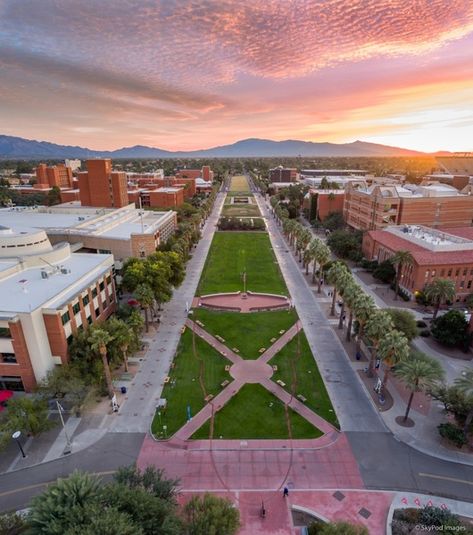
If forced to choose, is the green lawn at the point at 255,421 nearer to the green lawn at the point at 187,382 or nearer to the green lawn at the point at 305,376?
the green lawn at the point at 305,376

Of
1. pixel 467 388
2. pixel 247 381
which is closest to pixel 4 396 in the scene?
pixel 247 381

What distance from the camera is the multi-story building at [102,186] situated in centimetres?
10762

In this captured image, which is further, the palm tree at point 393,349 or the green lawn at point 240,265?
the green lawn at point 240,265

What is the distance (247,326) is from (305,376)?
14594 millimetres

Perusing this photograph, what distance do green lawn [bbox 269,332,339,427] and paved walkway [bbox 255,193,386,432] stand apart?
29.9 inches

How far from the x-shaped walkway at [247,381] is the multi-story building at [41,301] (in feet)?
53.5

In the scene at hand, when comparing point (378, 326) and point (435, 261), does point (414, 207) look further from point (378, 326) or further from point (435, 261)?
point (378, 326)

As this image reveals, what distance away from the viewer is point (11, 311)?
1474 inches

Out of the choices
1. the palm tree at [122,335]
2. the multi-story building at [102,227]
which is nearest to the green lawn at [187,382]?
the palm tree at [122,335]

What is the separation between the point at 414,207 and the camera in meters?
94.6

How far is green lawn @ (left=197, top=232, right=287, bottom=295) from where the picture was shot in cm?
7119

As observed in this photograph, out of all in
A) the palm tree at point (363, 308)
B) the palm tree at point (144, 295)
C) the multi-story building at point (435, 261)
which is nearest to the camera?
the palm tree at point (363, 308)

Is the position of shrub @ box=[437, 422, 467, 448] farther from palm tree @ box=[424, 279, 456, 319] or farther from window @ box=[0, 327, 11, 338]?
window @ box=[0, 327, 11, 338]

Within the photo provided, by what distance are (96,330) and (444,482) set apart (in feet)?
116
